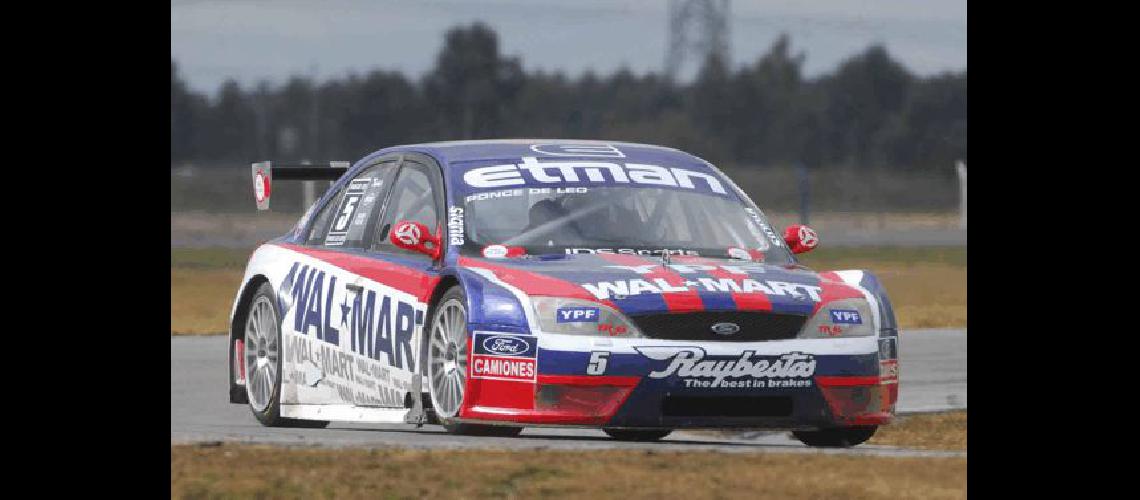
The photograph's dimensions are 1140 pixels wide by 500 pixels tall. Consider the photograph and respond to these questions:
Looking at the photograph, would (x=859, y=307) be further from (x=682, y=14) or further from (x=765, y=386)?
(x=682, y=14)

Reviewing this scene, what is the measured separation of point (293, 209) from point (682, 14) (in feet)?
67.7

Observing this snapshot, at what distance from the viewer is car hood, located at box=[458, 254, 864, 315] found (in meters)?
9.09

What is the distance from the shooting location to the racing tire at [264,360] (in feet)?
36.8

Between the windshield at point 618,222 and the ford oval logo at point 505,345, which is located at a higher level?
the windshield at point 618,222

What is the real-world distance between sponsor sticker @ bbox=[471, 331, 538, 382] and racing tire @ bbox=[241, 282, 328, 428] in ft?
7.11

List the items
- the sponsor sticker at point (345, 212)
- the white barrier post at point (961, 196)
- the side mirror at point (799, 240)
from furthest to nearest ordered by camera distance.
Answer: the white barrier post at point (961, 196)
the sponsor sticker at point (345, 212)
the side mirror at point (799, 240)

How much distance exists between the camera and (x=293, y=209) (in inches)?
1308

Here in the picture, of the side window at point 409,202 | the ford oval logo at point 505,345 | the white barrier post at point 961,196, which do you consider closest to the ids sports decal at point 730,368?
the ford oval logo at point 505,345

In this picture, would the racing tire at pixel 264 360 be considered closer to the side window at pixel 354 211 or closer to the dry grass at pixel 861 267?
the side window at pixel 354 211

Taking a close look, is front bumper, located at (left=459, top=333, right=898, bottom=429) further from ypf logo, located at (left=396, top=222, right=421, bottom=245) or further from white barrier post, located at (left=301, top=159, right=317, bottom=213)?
white barrier post, located at (left=301, top=159, right=317, bottom=213)

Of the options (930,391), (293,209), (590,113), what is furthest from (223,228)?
(930,391)

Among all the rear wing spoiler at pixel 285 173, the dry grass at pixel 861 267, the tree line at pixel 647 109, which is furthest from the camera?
the tree line at pixel 647 109

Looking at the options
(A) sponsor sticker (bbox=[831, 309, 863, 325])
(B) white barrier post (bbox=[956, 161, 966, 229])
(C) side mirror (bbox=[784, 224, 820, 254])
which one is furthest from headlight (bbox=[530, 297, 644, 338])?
(B) white barrier post (bbox=[956, 161, 966, 229])

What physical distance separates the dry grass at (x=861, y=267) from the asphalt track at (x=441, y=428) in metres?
3.96
